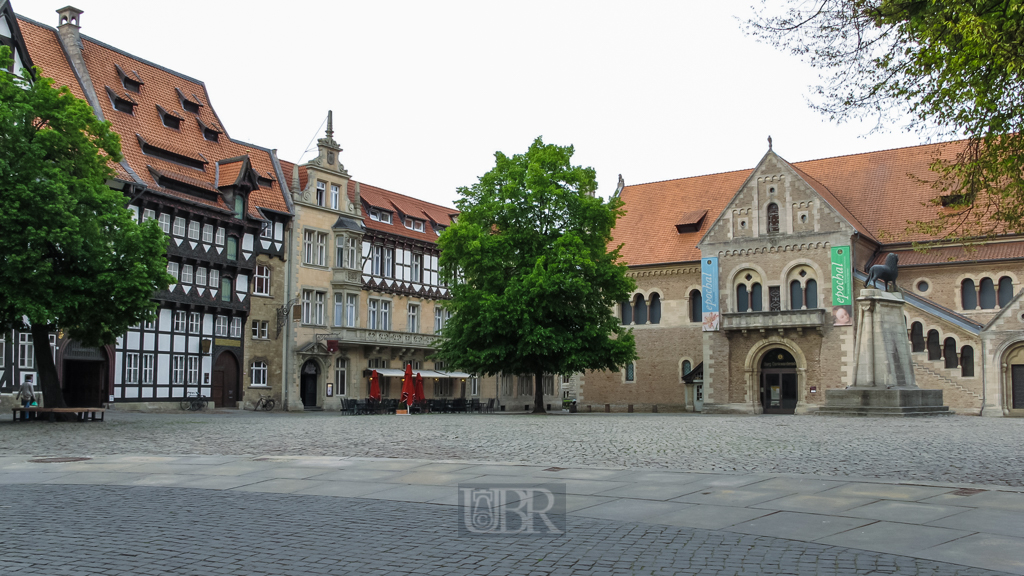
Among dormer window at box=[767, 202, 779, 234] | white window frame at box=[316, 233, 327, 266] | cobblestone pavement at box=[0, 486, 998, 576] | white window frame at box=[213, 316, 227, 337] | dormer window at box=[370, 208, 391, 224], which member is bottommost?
cobblestone pavement at box=[0, 486, 998, 576]

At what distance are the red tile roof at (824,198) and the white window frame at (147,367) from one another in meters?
26.6

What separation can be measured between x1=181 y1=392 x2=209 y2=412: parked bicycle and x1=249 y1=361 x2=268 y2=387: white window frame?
330 centimetres

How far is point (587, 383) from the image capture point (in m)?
56.9

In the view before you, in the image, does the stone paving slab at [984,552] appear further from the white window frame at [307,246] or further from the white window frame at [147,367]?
the white window frame at [307,246]

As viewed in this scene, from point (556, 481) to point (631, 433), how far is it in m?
11.5

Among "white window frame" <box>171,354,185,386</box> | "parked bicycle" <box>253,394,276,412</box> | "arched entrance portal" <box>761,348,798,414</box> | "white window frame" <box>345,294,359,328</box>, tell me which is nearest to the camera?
"white window frame" <box>171,354,185,386</box>

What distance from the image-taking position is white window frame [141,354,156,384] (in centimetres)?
3966

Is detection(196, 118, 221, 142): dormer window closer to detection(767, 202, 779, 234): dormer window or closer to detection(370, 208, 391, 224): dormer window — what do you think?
detection(370, 208, 391, 224): dormer window

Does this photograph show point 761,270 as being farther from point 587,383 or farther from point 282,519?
point 282,519

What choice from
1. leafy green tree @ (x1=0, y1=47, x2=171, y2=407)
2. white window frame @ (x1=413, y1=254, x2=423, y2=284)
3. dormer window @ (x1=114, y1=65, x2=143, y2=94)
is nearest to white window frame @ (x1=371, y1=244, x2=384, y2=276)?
white window frame @ (x1=413, y1=254, x2=423, y2=284)

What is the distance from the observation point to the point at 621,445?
1812cm

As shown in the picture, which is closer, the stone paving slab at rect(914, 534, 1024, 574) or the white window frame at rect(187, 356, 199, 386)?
the stone paving slab at rect(914, 534, 1024, 574)

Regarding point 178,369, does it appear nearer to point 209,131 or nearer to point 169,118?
point 169,118

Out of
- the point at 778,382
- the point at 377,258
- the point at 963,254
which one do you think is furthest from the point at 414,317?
the point at 963,254
